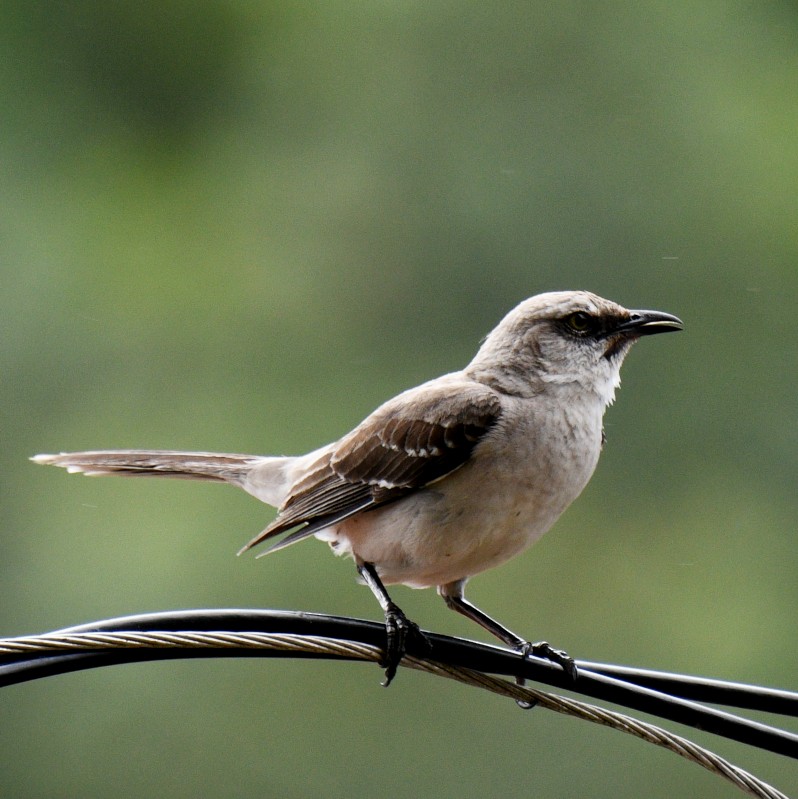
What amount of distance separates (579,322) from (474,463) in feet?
2.29

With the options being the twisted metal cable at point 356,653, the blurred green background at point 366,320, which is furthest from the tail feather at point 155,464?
the blurred green background at point 366,320

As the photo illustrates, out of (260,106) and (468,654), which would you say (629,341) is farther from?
(260,106)

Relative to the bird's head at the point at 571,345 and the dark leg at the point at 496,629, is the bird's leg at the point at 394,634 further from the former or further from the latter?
the bird's head at the point at 571,345

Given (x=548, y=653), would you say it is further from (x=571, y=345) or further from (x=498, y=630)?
(x=571, y=345)

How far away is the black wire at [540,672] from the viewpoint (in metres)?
1.97

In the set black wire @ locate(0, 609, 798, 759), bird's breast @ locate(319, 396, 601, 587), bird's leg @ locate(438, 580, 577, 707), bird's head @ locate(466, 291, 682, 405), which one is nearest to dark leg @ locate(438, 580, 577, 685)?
bird's leg @ locate(438, 580, 577, 707)

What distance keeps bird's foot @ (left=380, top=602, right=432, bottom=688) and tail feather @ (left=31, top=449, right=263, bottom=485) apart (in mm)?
1280

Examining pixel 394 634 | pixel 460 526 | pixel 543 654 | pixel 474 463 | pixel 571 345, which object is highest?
pixel 571 345

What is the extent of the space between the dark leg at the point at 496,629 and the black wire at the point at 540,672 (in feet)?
1.37

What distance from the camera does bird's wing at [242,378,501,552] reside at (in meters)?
3.28

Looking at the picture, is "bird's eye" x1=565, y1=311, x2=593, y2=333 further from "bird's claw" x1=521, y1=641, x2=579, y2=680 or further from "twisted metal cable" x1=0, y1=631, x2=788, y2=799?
"twisted metal cable" x1=0, y1=631, x2=788, y2=799

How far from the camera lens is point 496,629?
11.2 ft

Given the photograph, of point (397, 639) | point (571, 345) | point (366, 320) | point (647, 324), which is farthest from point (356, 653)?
point (366, 320)

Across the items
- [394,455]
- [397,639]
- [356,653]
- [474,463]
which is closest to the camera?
[356,653]
